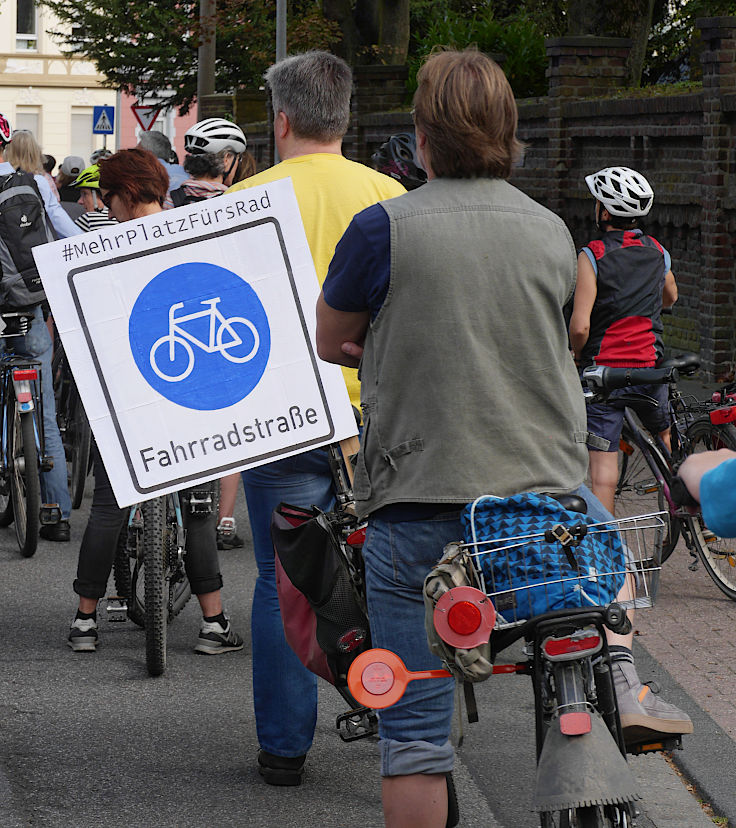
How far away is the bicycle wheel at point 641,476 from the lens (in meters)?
6.95

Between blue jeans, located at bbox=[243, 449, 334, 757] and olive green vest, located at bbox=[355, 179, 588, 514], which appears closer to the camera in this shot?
olive green vest, located at bbox=[355, 179, 588, 514]

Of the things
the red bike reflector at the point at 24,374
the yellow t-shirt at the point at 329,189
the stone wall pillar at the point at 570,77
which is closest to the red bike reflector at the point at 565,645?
the yellow t-shirt at the point at 329,189

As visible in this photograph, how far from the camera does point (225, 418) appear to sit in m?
4.75

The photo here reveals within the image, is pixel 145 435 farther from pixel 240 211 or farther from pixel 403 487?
pixel 403 487

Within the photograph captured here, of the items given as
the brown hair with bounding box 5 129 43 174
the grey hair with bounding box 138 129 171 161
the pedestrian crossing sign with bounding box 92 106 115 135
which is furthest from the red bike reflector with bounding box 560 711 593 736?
the pedestrian crossing sign with bounding box 92 106 115 135

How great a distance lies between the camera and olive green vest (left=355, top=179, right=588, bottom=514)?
125 inches

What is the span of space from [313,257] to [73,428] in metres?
4.79

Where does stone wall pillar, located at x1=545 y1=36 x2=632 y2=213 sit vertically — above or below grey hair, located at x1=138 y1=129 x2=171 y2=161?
above

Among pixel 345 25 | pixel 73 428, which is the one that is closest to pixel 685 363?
pixel 73 428

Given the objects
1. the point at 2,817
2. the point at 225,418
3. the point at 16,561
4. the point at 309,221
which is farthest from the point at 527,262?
the point at 16,561

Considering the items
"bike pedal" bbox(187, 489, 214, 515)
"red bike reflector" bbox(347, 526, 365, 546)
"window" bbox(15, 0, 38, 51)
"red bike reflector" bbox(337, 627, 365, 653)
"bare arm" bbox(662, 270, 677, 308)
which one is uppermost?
"window" bbox(15, 0, 38, 51)

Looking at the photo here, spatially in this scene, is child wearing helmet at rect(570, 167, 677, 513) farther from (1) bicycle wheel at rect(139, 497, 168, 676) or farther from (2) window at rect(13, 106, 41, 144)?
(2) window at rect(13, 106, 41, 144)

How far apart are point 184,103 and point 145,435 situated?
113 feet

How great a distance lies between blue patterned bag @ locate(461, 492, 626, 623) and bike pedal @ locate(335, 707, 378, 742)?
128 centimetres
